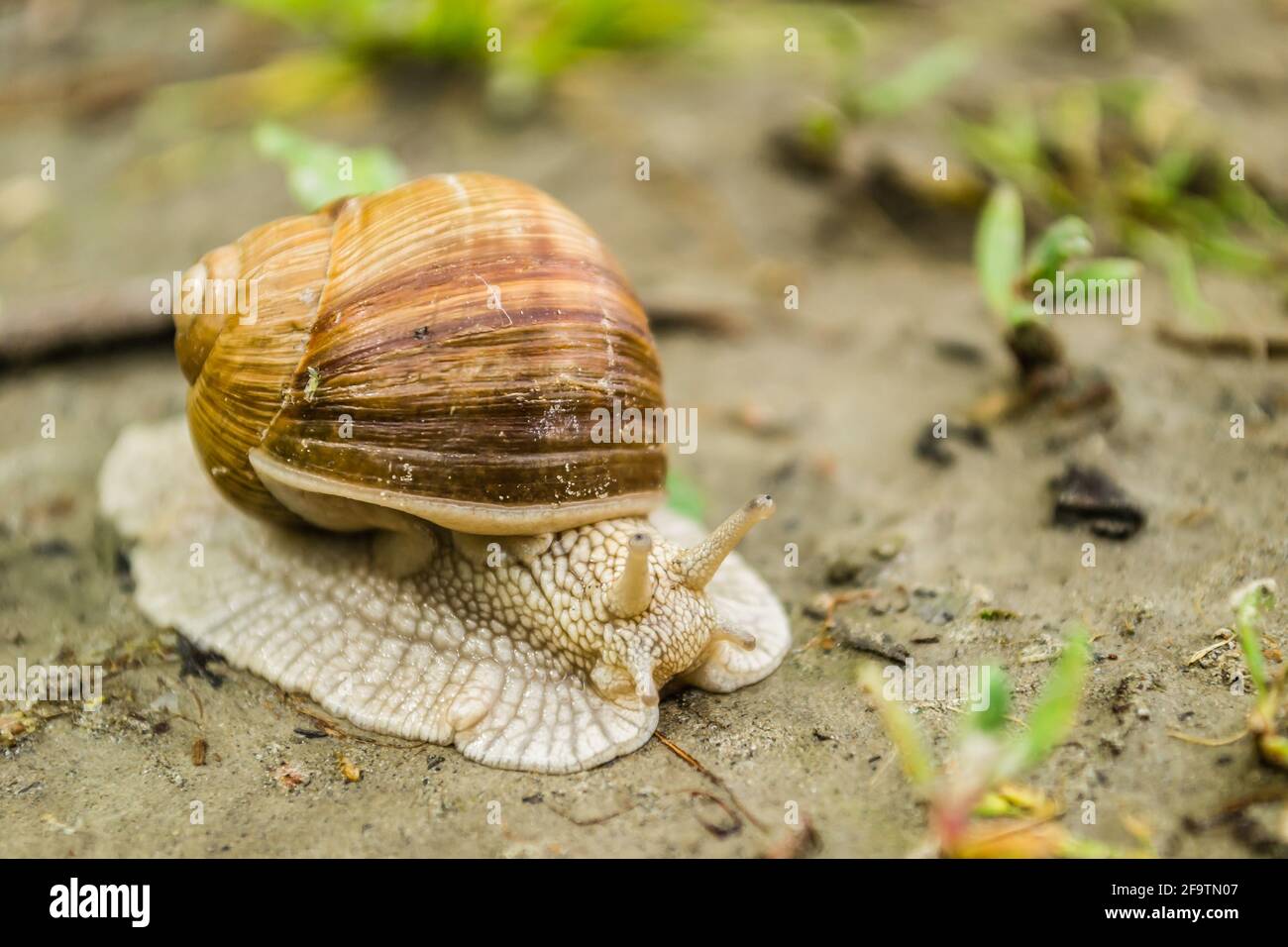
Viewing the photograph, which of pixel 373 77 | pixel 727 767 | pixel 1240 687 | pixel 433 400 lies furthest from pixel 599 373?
pixel 373 77

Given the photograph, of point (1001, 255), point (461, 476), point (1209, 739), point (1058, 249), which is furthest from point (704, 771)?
point (1001, 255)

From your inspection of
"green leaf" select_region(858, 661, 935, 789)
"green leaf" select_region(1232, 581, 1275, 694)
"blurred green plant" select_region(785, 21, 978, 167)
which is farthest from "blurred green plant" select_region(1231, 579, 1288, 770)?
"blurred green plant" select_region(785, 21, 978, 167)

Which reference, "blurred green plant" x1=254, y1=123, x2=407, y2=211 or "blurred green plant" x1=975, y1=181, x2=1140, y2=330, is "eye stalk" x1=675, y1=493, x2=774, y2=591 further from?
"blurred green plant" x1=254, y1=123, x2=407, y2=211

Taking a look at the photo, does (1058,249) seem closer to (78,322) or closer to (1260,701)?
(1260,701)

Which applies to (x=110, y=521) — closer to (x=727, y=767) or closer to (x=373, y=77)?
(x=727, y=767)

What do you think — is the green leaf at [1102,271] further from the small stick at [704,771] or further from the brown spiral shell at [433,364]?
the small stick at [704,771]
